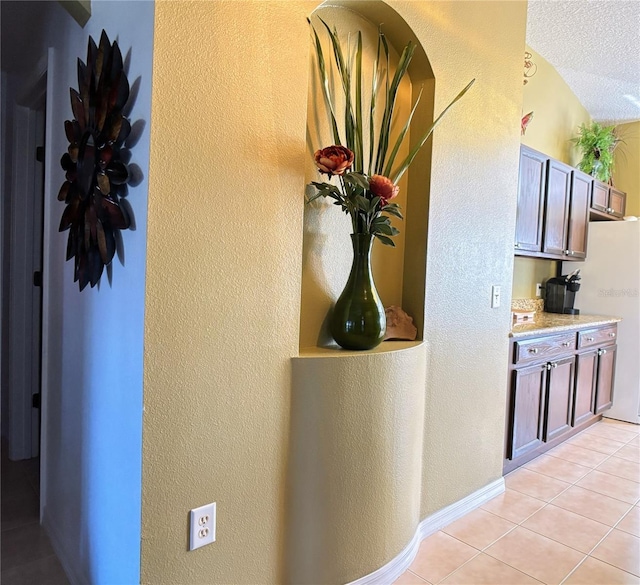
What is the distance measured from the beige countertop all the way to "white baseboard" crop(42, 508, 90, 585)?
88.8 inches

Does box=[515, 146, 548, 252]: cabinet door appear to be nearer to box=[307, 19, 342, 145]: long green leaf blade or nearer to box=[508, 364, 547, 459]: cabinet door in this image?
box=[508, 364, 547, 459]: cabinet door

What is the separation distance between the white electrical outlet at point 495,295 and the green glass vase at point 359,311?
918mm

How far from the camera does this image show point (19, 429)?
258 centimetres

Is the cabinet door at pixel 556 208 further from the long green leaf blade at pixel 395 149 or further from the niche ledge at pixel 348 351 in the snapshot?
the niche ledge at pixel 348 351

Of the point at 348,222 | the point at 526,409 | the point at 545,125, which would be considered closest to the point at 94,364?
the point at 348,222

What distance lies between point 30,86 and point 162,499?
224cm

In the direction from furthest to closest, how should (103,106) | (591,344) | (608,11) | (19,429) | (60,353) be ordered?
(591,344) → (608,11) → (19,429) → (60,353) → (103,106)

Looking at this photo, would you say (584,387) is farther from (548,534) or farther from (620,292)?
(548,534)

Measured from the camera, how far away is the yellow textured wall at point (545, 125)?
3.67 metres

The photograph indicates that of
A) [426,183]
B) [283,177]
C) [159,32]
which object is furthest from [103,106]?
[426,183]

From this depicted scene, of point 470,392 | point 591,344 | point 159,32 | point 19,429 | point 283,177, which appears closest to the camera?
point 159,32

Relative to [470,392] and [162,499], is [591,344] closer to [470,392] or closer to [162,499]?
[470,392]

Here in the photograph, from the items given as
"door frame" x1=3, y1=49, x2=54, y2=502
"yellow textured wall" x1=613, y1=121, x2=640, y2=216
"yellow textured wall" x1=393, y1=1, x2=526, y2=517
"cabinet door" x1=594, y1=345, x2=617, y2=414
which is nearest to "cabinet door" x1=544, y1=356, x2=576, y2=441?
"cabinet door" x1=594, y1=345, x2=617, y2=414

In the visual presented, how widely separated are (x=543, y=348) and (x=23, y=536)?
2918mm
